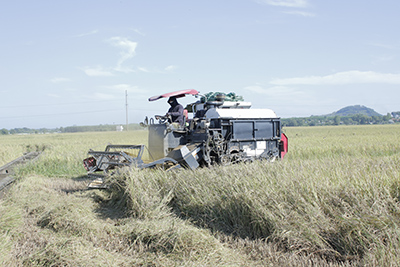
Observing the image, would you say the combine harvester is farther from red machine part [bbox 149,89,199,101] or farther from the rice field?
the rice field

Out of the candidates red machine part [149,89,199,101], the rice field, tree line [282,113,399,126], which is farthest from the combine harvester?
tree line [282,113,399,126]

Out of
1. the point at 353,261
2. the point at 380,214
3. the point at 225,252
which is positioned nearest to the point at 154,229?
the point at 225,252

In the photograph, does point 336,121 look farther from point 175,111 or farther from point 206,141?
point 206,141

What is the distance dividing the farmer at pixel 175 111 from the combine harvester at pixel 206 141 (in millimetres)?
152

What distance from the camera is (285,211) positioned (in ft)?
15.9

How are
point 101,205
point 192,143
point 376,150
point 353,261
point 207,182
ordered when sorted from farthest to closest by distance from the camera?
point 376,150 → point 192,143 → point 101,205 → point 207,182 → point 353,261

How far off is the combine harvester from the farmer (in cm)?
15

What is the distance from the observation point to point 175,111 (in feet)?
31.8

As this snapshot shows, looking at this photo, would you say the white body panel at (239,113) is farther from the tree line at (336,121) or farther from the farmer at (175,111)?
the tree line at (336,121)

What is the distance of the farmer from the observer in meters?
9.58

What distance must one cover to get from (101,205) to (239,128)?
3.90m

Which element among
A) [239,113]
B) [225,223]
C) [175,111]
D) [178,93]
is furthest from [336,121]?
[225,223]

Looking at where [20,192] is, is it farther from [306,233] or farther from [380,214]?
[380,214]

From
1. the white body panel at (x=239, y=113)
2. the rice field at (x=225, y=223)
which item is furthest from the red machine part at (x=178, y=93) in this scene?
the rice field at (x=225, y=223)
